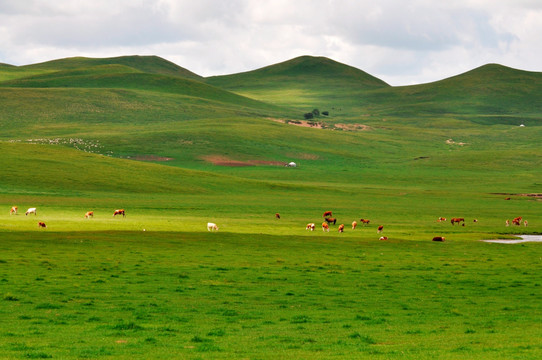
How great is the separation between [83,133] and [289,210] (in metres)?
106

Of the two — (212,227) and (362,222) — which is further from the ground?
(212,227)

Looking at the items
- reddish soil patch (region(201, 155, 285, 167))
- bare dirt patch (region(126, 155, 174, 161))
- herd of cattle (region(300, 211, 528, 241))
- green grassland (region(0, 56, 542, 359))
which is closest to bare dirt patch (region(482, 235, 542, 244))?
green grassland (region(0, 56, 542, 359))

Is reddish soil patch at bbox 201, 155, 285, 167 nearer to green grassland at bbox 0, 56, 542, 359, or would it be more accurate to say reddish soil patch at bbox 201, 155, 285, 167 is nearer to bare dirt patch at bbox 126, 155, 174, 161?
bare dirt patch at bbox 126, 155, 174, 161

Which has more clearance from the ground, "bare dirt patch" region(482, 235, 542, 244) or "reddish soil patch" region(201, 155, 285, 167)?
"reddish soil patch" region(201, 155, 285, 167)

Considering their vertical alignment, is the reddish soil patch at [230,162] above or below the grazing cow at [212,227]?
above

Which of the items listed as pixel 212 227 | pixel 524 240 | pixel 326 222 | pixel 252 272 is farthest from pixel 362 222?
pixel 252 272

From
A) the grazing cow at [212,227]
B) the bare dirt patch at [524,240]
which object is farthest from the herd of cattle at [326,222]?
the bare dirt patch at [524,240]

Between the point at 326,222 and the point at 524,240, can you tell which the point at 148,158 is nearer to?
the point at 326,222

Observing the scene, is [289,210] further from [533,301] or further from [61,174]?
[533,301]

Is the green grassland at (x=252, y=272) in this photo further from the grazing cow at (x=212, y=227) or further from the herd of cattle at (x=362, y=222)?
the grazing cow at (x=212, y=227)

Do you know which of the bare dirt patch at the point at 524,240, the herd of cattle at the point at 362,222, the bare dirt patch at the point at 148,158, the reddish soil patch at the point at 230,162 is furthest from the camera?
the reddish soil patch at the point at 230,162

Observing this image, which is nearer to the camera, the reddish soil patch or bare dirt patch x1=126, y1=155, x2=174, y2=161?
bare dirt patch x1=126, y1=155, x2=174, y2=161

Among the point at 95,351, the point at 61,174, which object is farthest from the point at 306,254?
the point at 61,174

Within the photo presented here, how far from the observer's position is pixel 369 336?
65.5ft
